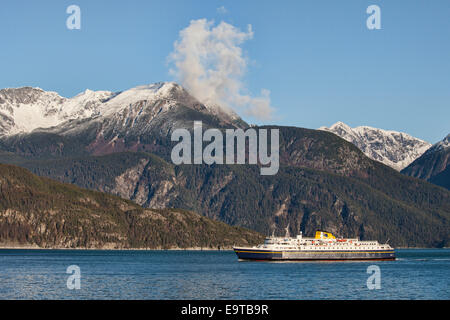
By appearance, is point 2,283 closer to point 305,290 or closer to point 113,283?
point 113,283

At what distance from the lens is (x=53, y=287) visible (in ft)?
562
